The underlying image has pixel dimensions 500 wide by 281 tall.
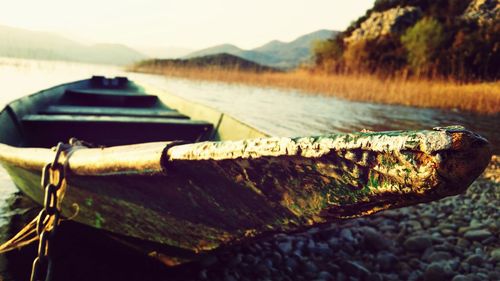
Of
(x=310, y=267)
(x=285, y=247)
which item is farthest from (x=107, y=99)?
(x=310, y=267)

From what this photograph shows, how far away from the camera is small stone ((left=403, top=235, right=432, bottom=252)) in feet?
9.37

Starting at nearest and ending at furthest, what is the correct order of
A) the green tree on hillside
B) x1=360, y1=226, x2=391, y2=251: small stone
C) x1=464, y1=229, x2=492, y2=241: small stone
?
x1=360, y1=226, x2=391, y2=251: small stone → x1=464, y1=229, x2=492, y2=241: small stone → the green tree on hillside

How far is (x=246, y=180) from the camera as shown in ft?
4.58

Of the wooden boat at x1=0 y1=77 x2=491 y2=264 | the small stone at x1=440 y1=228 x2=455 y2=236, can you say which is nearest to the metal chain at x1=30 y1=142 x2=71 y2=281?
the wooden boat at x1=0 y1=77 x2=491 y2=264

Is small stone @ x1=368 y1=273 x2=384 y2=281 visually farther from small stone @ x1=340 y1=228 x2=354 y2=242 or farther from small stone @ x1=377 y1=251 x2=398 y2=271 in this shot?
small stone @ x1=340 y1=228 x2=354 y2=242

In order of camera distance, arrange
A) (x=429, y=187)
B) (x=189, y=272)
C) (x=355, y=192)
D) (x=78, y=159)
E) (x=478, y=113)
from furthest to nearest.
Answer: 1. (x=478, y=113)
2. (x=189, y=272)
3. (x=78, y=159)
4. (x=355, y=192)
5. (x=429, y=187)

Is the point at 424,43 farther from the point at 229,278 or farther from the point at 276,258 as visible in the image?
the point at 229,278

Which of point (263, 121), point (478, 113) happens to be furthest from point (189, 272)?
point (478, 113)

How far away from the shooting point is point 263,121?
25.8ft

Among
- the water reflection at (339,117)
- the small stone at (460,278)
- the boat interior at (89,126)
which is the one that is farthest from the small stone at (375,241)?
the water reflection at (339,117)

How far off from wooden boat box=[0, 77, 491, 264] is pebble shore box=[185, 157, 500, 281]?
511 mm

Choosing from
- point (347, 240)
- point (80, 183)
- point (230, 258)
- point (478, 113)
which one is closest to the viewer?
point (80, 183)

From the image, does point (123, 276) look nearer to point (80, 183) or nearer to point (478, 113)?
point (80, 183)

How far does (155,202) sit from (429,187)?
1.34 meters
